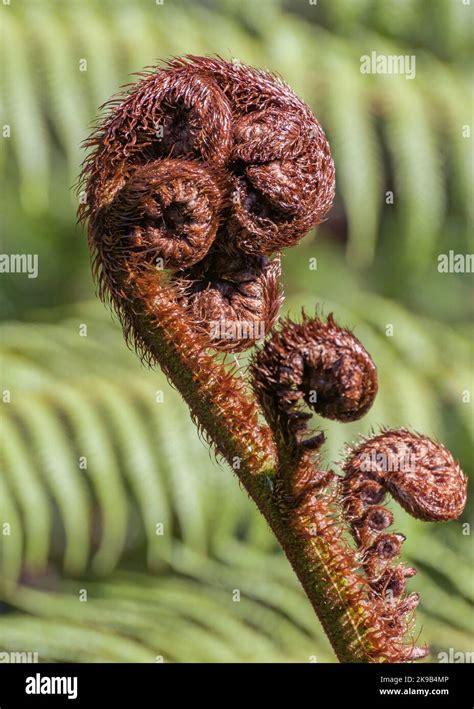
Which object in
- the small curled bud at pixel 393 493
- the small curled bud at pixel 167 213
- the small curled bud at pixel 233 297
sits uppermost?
the small curled bud at pixel 167 213

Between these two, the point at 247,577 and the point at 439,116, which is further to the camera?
the point at 439,116

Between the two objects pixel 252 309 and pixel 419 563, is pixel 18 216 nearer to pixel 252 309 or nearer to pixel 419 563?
pixel 419 563

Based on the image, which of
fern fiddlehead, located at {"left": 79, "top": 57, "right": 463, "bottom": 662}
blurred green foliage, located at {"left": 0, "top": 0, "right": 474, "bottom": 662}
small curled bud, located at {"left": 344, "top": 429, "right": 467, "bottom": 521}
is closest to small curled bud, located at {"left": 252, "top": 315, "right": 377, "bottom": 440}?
fern fiddlehead, located at {"left": 79, "top": 57, "right": 463, "bottom": 662}

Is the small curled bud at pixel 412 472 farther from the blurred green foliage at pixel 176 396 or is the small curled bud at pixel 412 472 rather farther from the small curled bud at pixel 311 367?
the blurred green foliage at pixel 176 396

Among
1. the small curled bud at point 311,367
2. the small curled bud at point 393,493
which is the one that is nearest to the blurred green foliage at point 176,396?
the small curled bud at point 393,493

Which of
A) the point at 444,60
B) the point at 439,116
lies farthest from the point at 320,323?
the point at 444,60

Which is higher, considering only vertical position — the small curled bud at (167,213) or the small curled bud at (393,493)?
the small curled bud at (167,213)
